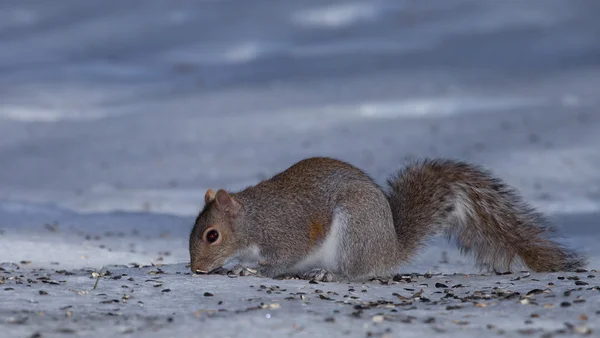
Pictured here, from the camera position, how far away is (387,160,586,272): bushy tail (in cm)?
708

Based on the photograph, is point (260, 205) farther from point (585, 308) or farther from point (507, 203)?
point (585, 308)

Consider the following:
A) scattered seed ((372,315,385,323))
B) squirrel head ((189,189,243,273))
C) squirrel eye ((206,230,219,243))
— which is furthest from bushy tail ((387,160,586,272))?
scattered seed ((372,315,385,323))

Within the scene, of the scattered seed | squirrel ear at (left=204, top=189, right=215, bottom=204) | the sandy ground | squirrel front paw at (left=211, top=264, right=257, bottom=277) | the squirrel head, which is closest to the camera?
the sandy ground

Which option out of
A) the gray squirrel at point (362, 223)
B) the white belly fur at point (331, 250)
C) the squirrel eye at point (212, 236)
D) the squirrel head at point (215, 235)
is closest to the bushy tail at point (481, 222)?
the gray squirrel at point (362, 223)

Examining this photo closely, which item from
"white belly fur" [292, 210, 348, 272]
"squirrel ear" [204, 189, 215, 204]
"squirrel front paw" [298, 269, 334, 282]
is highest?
"squirrel ear" [204, 189, 215, 204]

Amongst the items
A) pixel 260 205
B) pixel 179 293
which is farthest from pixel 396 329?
pixel 260 205

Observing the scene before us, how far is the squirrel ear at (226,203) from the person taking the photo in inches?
266

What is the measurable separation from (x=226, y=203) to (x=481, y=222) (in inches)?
65.9

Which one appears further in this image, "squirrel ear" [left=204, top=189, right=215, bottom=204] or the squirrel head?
"squirrel ear" [left=204, top=189, right=215, bottom=204]

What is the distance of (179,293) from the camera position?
616cm

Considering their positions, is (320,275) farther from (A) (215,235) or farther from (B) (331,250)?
(A) (215,235)

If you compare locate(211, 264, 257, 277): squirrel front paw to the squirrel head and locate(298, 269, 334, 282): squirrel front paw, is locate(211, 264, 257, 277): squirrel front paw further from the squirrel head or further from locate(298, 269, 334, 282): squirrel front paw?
locate(298, 269, 334, 282): squirrel front paw

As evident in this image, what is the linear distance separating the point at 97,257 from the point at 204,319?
302 cm

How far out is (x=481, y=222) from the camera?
707 cm
